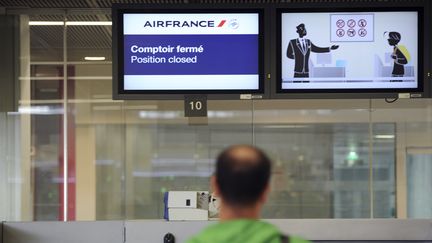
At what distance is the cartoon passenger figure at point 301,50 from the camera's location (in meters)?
4.75

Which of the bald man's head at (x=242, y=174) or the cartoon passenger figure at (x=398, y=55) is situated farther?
the cartoon passenger figure at (x=398, y=55)

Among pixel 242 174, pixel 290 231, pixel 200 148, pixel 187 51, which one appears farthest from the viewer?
pixel 200 148

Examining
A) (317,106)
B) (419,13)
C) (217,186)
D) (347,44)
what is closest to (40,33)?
(347,44)

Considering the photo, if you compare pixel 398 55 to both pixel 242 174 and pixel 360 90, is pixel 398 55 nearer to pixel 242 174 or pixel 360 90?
pixel 360 90

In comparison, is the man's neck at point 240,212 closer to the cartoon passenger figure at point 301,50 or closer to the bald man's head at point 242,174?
the bald man's head at point 242,174

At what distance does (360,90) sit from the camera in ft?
15.6

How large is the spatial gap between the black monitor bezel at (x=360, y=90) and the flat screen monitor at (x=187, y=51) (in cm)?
14

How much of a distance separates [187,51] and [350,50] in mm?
1406

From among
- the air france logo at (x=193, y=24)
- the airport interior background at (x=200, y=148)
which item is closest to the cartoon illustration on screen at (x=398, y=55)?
the air france logo at (x=193, y=24)

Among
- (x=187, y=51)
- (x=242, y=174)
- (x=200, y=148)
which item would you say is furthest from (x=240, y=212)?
(x=200, y=148)

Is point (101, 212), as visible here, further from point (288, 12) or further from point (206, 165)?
point (288, 12)

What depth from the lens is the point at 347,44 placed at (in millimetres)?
4809

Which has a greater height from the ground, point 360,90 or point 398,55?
point 398,55

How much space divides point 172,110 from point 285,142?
8.13 feet
